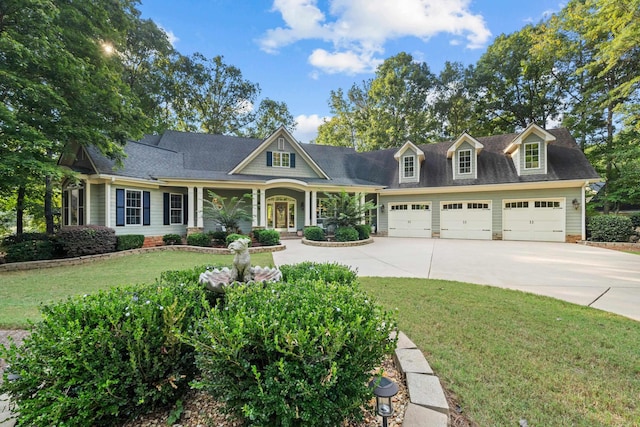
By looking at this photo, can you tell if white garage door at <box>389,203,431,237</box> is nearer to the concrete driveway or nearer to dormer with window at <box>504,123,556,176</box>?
dormer with window at <box>504,123,556,176</box>

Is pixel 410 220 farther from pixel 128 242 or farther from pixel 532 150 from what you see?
pixel 128 242

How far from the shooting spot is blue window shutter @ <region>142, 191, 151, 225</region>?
12.3 metres

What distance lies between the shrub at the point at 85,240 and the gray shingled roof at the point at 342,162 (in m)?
2.94

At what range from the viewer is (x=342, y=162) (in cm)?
1944

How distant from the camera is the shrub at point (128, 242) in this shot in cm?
1012

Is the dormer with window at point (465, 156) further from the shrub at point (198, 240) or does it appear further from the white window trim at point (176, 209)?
the white window trim at point (176, 209)

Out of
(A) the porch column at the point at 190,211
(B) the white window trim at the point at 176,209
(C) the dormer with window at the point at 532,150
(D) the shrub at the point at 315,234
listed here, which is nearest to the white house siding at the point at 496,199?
(C) the dormer with window at the point at 532,150

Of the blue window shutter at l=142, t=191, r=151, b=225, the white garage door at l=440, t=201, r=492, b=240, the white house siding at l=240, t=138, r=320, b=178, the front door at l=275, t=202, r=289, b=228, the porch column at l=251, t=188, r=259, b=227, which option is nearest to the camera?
the blue window shutter at l=142, t=191, r=151, b=225

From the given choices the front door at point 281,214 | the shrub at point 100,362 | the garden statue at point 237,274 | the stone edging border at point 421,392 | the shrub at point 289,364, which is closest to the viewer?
the shrub at point 289,364

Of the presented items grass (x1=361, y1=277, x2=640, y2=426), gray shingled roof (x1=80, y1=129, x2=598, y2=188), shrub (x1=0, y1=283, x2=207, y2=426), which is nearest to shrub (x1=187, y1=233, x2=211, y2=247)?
gray shingled roof (x1=80, y1=129, x2=598, y2=188)

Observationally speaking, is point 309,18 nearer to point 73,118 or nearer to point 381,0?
point 381,0

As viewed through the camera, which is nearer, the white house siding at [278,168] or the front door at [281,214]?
the white house siding at [278,168]

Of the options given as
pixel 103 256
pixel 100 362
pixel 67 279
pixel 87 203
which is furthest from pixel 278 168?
pixel 100 362

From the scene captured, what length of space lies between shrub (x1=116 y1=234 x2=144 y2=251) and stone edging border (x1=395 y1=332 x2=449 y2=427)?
10.9 meters
